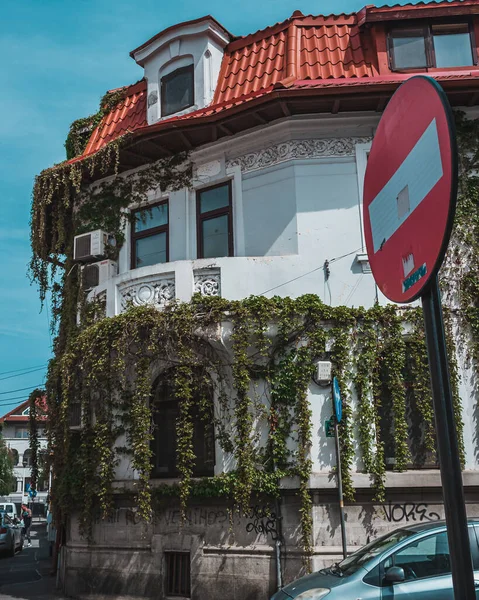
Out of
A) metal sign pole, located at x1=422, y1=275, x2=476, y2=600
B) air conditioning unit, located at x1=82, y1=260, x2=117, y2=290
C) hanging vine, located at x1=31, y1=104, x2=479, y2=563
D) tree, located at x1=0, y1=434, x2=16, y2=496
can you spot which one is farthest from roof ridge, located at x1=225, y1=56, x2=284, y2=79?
tree, located at x1=0, y1=434, x2=16, y2=496

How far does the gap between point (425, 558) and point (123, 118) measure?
12528 mm

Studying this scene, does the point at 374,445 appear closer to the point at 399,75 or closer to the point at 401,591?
the point at 401,591

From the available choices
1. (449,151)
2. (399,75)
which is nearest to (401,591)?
(449,151)

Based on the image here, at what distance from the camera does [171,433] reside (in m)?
13.5

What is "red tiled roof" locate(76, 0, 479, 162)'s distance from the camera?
13.5 m

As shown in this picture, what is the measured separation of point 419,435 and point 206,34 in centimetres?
983

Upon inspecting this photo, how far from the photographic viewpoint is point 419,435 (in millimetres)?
12078

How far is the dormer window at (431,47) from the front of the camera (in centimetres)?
1391

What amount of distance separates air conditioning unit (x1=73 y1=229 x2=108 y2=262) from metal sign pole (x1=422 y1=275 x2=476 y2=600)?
1323 cm

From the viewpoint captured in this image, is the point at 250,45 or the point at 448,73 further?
the point at 250,45

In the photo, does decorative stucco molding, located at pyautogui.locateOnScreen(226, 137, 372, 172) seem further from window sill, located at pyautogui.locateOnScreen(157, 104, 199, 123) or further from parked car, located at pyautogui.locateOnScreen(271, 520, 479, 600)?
parked car, located at pyautogui.locateOnScreen(271, 520, 479, 600)

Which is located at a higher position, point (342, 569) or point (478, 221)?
point (478, 221)

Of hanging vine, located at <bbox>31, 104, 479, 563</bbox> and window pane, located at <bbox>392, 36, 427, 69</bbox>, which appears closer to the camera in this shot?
hanging vine, located at <bbox>31, 104, 479, 563</bbox>

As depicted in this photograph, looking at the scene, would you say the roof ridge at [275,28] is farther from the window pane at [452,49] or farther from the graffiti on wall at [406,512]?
the graffiti on wall at [406,512]
